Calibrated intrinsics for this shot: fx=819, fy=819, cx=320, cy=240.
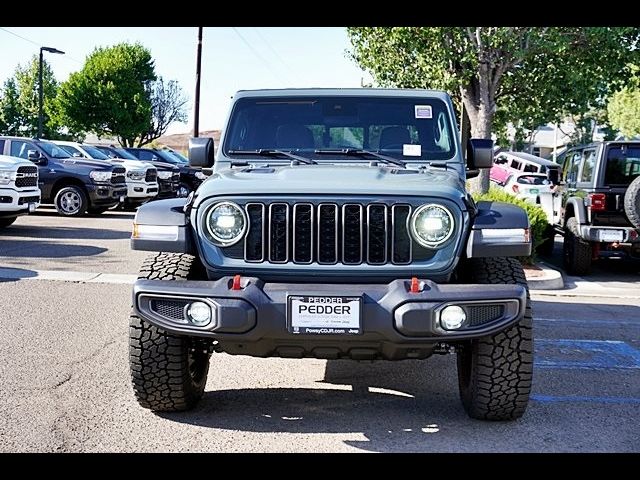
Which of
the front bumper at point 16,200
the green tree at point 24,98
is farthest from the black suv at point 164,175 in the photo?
the green tree at point 24,98

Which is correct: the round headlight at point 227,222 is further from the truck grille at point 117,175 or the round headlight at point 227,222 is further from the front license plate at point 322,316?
the truck grille at point 117,175

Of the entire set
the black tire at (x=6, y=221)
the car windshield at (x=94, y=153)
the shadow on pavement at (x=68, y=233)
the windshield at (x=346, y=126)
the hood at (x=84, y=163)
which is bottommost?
the shadow on pavement at (x=68, y=233)

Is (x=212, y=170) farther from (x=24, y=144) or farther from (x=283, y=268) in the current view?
(x=24, y=144)

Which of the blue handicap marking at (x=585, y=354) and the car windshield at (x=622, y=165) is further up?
the car windshield at (x=622, y=165)

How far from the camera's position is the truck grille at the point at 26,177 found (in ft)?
43.4

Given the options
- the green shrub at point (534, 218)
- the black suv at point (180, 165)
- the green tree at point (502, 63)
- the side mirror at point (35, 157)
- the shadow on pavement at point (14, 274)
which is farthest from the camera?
the black suv at point (180, 165)

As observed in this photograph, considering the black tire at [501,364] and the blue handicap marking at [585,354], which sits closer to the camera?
the black tire at [501,364]

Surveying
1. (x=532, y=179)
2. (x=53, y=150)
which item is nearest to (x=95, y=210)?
(x=53, y=150)

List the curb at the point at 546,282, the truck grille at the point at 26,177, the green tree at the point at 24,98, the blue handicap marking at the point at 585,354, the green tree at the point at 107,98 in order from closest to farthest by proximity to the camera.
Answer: the blue handicap marking at the point at 585,354 < the curb at the point at 546,282 < the truck grille at the point at 26,177 < the green tree at the point at 107,98 < the green tree at the point at 24,98

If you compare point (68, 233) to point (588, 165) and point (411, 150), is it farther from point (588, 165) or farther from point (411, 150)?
point (411, 150)

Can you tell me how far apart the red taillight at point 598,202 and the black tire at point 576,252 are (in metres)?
0.44

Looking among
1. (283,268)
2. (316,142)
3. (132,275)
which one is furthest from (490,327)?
(132,275)
